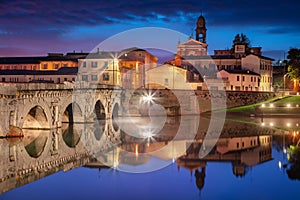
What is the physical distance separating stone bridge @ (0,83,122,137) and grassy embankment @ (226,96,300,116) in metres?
24.2

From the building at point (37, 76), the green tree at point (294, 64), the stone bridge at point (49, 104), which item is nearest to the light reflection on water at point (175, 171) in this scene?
the stone bridge at point (49, 104)

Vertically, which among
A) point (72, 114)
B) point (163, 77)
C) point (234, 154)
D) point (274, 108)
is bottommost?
point (234, 154)

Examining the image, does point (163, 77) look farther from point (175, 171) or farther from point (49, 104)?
point (175, 171)

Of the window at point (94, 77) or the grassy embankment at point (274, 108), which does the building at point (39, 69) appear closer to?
the window at point (94, 77)

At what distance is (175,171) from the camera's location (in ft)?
102

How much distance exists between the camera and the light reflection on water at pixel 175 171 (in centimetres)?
2500

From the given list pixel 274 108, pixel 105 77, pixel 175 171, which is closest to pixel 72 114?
pixel 175 171

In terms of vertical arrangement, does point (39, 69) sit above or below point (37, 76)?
above

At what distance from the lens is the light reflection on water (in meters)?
25.0

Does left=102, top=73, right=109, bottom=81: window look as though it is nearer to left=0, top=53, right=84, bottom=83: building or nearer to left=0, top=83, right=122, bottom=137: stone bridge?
left=0, top=53, right=84, bottom=83: building

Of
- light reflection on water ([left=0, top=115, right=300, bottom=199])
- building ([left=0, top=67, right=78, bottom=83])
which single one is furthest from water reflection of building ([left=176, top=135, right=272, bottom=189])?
building ([left=0, top=67, right=78, bottom=83])

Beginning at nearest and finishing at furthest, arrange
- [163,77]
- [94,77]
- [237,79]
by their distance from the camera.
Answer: [94,77], [163,77], [237,79]

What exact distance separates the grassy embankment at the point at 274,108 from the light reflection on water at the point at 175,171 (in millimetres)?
29752

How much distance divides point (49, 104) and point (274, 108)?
46.3m
